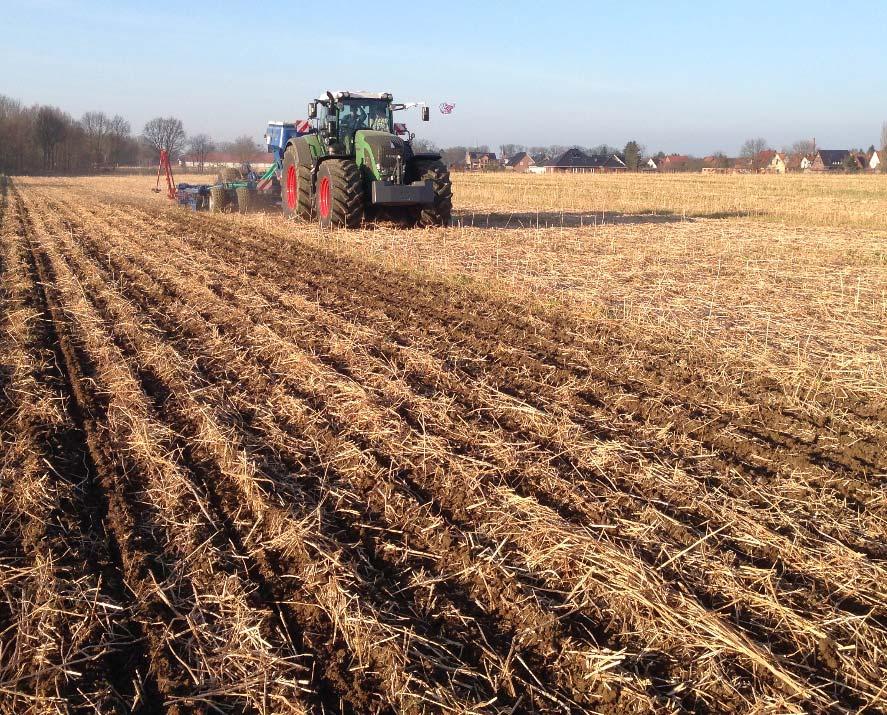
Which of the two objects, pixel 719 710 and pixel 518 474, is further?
pixel 518 474

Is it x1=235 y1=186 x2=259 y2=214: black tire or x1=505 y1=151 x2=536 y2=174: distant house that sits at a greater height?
x1=505 y1=151 x2=536 y2=174: distant house

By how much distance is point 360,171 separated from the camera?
12938mm

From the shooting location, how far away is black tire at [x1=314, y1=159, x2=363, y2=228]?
12.2 meters

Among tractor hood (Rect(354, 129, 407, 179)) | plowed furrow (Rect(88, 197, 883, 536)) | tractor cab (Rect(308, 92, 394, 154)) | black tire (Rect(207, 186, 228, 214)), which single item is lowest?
plowed furrow (Rect(88, 197, 883, 536))

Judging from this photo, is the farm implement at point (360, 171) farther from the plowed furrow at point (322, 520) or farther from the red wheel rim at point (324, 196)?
the plowed furrow at point (322, 520)

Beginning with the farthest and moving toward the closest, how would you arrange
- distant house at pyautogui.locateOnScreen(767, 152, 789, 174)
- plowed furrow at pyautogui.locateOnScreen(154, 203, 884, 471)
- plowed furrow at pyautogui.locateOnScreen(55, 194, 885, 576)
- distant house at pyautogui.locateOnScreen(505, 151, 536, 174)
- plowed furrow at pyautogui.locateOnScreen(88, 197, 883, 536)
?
distant house at pyautogui.locateOnScreen(505, 151, 536, 174) → distant house at pyautogui.locateOnScreen(767, 152, 789, 174) → plowed furrow at pyautogui.locateOnScreen(154, 203, 884, 471) → plowed furrow at pyautogui.locateOnScreen(88, 197, 883, 536) → plowed furrow at pyautogui.locateOnScreen(55, 194, 885, 576)

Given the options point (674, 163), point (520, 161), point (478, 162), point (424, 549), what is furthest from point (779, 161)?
point (424, 549)

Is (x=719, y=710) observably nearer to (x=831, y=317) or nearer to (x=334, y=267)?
(x=831, y=317)

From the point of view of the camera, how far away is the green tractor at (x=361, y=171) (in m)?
12.4

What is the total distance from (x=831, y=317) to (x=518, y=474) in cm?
505

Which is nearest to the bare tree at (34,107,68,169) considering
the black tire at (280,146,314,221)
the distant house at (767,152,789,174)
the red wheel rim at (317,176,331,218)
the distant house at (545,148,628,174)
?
the distant house at (545,148,628,174)

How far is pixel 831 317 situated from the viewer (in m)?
7.21

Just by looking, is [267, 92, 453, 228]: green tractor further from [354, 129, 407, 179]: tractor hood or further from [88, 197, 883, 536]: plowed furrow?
[88, 197, 883, 536]: plowed furrow

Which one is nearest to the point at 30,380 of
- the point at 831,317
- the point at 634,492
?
the point at 634,492
